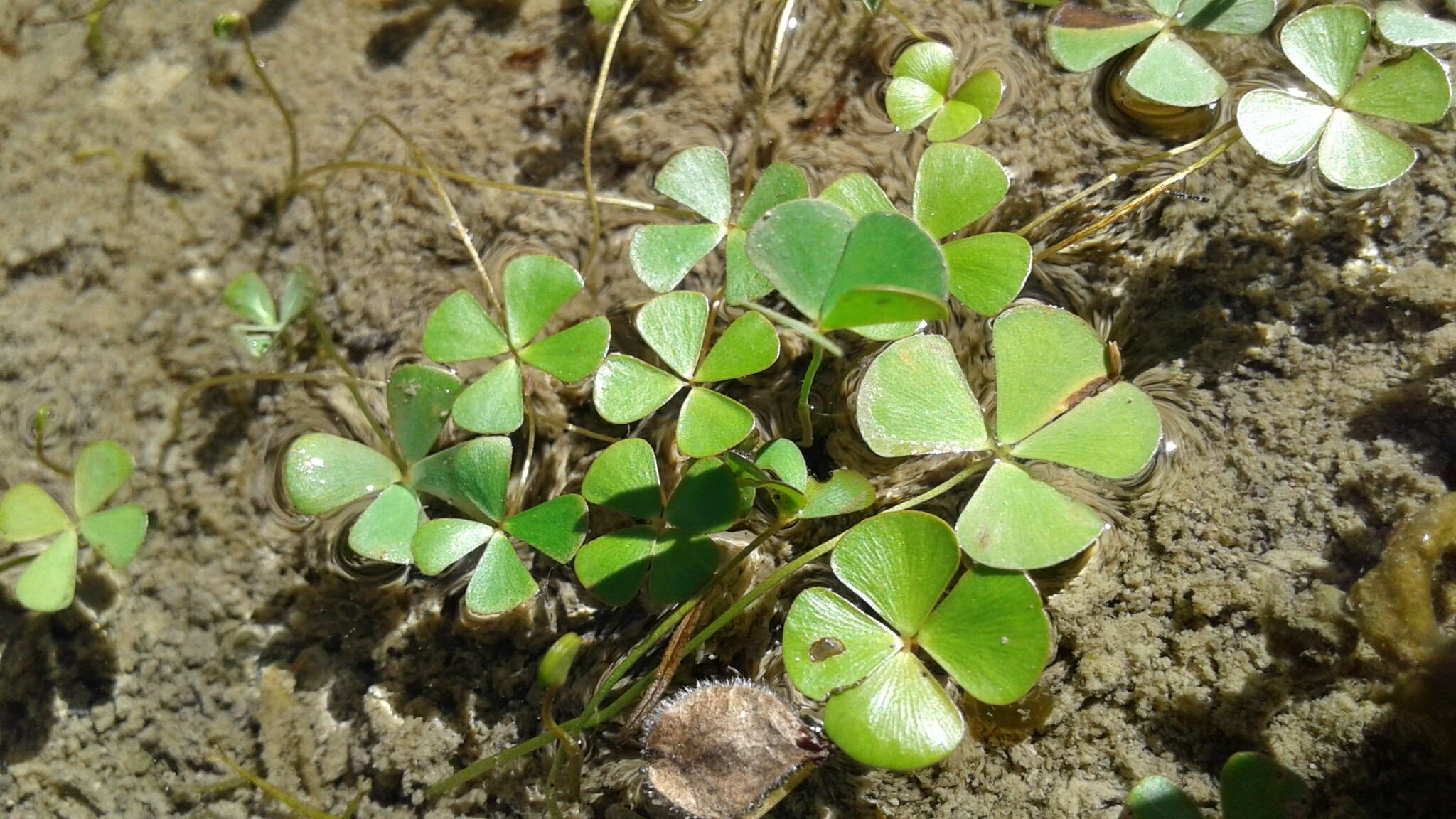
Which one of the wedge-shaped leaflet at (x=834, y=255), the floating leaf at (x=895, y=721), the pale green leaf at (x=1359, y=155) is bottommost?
the floating leaf at (x=895, y=721)

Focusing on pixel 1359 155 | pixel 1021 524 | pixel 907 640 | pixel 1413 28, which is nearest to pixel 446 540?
pixel 907 640

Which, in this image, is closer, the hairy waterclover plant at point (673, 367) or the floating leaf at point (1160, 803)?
the floating leaf at point (1160, 803)

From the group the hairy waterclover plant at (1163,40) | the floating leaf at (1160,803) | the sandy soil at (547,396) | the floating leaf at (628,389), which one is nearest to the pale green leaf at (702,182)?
the sandy soil at (547,396)

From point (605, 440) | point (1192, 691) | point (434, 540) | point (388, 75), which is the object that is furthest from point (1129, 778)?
point (388, 75)

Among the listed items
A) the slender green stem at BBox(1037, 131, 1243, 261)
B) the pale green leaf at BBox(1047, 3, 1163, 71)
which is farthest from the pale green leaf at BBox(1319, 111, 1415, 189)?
the pale green leaf at BBox(1047, 3, 1163, 71)

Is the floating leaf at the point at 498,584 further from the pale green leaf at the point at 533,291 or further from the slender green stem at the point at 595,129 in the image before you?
the slender green stem at the point at 595,129
